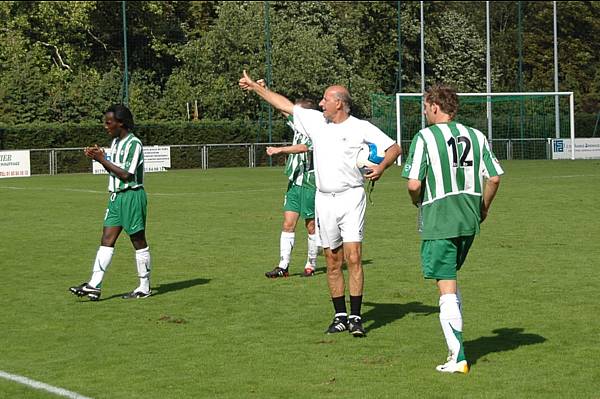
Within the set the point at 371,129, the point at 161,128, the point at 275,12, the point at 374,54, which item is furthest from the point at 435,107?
the point at 374,54

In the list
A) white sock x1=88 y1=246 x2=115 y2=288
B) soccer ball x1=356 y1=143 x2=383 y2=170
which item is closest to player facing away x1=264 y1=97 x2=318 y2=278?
white sock x1=88 y1=246 x2=115 y2=288

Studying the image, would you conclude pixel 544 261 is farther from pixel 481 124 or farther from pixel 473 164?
pixel 481 124

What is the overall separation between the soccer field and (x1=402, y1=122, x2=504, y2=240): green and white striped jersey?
42.3 inches

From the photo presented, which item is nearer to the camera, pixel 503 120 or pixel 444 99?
pixel 444 99

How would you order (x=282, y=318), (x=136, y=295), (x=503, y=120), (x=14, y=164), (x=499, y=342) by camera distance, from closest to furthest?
(x=499, y=342), (x=282, y=318), (x=136, y=295), (x=14, y=164), (x=503, y=120)

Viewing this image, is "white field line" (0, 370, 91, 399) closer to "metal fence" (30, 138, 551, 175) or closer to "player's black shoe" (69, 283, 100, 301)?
"player's black shoe" (69, 283, 100, 301)

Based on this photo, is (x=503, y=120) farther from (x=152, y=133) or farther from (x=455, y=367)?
(x=455, y=367)

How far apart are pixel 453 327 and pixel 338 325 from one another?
77.1 inches

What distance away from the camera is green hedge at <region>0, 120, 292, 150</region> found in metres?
52.8

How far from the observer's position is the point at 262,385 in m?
8.38

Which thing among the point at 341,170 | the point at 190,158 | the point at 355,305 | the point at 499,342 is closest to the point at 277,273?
the point at 355,305

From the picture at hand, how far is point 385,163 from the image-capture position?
9.95 metres

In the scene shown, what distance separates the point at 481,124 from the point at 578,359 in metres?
47.4

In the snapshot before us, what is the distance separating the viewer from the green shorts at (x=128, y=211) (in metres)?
12.5
